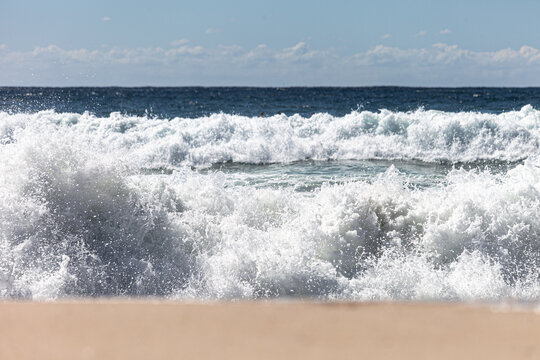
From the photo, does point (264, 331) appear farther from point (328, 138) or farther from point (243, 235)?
point (328, 138)

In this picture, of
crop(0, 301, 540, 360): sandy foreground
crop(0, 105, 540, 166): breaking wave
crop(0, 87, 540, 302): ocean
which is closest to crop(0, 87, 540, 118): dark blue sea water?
crop(0, 105, 540, 166): breaking wave

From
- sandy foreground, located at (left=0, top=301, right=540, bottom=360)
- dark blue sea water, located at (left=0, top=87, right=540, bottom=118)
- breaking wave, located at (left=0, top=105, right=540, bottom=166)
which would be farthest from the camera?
dark blue sea water, located at (left=0, top=87, right=540, bottom=118)

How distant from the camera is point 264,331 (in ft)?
6.50

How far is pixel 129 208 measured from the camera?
22.6 feet

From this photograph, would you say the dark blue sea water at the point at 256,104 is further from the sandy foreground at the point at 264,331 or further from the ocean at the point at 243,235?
the sandy foreground at the point at 264,331

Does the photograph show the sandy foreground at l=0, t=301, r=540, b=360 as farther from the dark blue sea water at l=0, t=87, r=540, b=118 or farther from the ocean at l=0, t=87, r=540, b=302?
the dark blue sea water at l=0, t=87, r=540, b=118

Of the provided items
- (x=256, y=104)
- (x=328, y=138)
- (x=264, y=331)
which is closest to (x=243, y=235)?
(x=264, y=331)

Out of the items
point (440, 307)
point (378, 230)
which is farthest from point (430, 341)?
point (378, 230)

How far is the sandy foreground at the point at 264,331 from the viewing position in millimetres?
1836

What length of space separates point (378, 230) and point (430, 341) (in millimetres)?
4969

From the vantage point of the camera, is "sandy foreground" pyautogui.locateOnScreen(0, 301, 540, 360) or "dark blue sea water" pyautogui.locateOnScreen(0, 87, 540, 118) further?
"dark blue sea water" pyautogui.locateOnScreen(0, 87, 540, 118)

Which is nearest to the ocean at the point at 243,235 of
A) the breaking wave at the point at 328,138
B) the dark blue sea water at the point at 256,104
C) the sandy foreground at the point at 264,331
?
the sandy foreground at the point at 264,331

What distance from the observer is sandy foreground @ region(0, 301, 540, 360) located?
1.84 m

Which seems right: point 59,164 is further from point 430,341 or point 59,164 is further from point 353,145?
point 353,145
